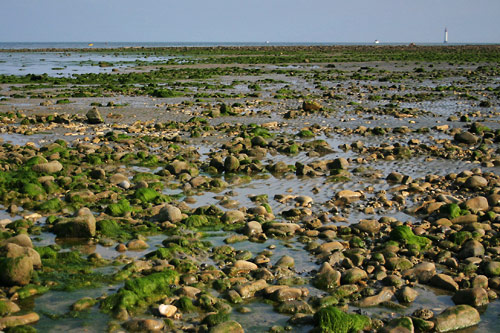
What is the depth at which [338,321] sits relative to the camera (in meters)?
5.84

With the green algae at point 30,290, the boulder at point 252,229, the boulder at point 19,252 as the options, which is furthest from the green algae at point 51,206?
the boulder at point 252,229

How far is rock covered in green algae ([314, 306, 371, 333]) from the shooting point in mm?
5797

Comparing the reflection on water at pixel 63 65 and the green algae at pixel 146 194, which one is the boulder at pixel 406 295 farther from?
the reflection on water at pixel 63 65

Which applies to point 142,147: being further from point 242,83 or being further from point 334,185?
point 242,83

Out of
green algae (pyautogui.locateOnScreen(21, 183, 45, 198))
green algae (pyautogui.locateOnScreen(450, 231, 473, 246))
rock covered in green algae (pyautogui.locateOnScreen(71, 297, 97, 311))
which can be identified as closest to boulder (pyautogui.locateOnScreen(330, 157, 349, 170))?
green algae (pyautogui.locateOnScreen(450, 231, 473, 246))

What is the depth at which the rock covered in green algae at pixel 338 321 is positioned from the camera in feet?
19.0

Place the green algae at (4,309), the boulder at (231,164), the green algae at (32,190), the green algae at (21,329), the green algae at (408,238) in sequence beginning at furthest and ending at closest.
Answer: the boulder at (231,164)
the green algae at (32,190)
the green algae at (408,238)
the green algae at (4,309)
the green algae at (21,329)

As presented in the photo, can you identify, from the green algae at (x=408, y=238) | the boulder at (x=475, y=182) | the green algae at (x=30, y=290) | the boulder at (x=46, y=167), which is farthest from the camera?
the boulder at (x=46, y=167)

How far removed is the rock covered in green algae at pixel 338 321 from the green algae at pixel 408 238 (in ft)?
9.04

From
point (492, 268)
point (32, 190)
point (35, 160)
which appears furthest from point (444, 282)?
point (35, 160)

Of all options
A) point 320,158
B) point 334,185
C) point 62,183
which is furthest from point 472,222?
point 62,183

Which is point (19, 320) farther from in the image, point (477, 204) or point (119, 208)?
point (477, 204)

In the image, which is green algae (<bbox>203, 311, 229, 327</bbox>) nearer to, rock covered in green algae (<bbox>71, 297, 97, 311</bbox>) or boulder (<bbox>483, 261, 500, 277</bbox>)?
rock covered in green algae (<bbox>71, 297, 97, 311</bbox>)

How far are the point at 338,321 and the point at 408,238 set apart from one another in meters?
3.16
